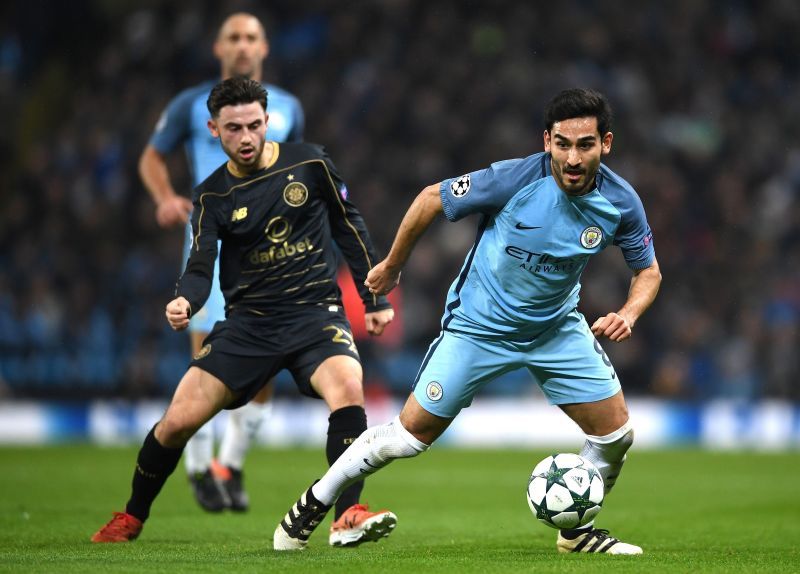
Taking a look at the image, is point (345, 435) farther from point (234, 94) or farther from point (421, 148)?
point (421, 148)

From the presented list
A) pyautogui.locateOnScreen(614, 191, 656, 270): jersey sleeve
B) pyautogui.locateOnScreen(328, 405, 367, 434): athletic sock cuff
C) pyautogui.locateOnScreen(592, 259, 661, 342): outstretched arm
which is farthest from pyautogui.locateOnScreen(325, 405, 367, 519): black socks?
pyautogui.locateOnScreen(614, 191, 656, 270): jersey sleeve

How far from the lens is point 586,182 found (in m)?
5.31

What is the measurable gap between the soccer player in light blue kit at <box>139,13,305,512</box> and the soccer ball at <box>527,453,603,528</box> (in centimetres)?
273

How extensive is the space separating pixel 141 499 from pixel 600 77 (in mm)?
13217

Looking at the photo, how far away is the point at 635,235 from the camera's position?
5492mm

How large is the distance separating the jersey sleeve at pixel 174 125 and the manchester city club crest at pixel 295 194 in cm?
186

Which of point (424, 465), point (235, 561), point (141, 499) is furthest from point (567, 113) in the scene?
point (424, 465)

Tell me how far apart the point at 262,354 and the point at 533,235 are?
1.48 metres

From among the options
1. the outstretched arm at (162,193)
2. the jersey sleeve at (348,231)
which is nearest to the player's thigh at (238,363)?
the jersey sleeve at (348,231)

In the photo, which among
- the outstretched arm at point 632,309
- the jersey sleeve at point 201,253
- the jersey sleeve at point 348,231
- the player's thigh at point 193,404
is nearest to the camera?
the outstretched arm at point 632,309

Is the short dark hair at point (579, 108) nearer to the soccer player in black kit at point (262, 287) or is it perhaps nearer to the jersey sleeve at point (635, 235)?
the jersey sleeve at point (635, 235)

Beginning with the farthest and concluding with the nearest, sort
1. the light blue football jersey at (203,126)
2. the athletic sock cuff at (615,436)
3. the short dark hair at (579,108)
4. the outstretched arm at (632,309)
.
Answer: the light blue football jersey at (203,126), the athletic sock cuff at (615,436), the short dark hair at (579,108), the outstretched arm at (632,309)

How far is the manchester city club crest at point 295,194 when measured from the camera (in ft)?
20.1

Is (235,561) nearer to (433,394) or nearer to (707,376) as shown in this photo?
(433,394)
